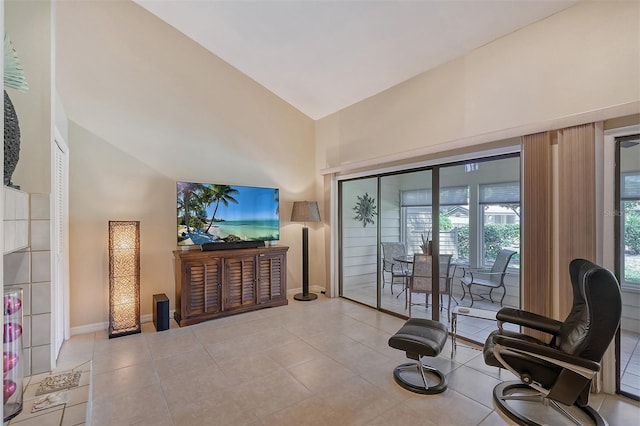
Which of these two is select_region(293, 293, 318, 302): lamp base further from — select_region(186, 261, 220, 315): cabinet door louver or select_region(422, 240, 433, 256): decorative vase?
select_region(422, 240, 433, 256): decorative vase

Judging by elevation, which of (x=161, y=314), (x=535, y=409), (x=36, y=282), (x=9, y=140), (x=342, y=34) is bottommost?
(x=535, y=409)

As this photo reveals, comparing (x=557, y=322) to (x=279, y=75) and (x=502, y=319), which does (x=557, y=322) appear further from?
(x=279, y=75)

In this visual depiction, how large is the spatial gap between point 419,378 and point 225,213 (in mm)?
3232

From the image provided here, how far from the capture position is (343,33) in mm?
3469

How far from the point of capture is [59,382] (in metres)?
1.97

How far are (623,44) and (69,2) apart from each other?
551 centimetres

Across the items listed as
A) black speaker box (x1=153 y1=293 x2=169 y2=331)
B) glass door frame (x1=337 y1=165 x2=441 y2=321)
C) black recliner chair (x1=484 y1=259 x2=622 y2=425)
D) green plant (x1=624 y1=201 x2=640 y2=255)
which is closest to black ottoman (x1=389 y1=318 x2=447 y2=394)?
black recliner chair (x1=484 y1=259 x2=622 y2=425)

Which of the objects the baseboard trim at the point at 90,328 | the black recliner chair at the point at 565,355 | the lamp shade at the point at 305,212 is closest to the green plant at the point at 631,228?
the black recliner chair at the point at 565,355

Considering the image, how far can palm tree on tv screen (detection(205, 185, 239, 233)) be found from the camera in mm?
4395

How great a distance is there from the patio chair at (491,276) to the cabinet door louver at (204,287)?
351cm

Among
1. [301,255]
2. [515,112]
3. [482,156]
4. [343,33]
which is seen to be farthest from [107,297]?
[515,112]

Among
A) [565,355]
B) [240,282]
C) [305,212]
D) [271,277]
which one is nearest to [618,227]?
[565,355]

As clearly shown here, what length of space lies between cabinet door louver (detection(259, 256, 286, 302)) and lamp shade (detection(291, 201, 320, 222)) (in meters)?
0.74

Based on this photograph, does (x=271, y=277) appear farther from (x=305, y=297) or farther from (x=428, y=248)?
(x=428, y=248)
